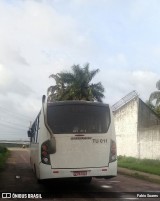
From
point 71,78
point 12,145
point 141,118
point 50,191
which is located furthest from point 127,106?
point 12,145

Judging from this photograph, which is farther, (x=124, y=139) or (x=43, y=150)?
(x=124, y=139)

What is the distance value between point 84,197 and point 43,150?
1.79 m

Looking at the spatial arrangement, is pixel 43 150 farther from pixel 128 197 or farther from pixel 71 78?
pixel 71 78

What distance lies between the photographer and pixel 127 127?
35.4m

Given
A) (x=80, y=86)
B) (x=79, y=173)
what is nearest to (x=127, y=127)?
(x=80, y=86)

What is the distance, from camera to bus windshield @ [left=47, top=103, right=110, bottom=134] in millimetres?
11438

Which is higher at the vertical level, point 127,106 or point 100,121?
point 127,106

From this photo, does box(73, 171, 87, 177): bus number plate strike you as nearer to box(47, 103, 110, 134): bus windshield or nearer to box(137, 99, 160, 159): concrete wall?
box(47, 103, 110, 134): bus windshield

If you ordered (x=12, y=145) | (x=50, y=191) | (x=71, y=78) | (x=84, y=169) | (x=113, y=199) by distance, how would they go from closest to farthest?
(x=113, y=199)
(x=84, y=169)
(x=50, y=191)
(x=71, y=78)
(x=12, y=145)

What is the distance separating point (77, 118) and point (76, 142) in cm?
78

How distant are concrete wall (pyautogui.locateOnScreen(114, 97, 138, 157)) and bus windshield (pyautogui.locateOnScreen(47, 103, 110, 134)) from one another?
69.9ft

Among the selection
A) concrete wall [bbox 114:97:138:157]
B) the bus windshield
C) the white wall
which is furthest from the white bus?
concrete wall [bbox 114:97:138:157]

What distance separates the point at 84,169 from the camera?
11.2 meters

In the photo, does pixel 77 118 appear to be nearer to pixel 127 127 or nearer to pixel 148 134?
pixel 148 134
